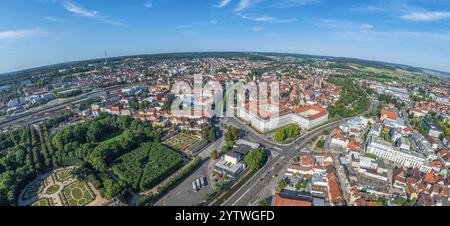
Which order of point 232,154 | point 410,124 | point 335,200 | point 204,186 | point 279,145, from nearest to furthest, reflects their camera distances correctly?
point 335,200, point 204,186, point 232,154, point 279,145, point 410,124

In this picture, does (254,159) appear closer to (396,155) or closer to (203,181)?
(203,181)

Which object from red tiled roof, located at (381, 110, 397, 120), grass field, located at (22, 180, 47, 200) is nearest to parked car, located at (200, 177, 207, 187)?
grass field, located at (22, 180, 47, 200)

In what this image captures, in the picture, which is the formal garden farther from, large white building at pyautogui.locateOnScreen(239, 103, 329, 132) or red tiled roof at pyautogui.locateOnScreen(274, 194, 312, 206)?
large white building at pyautogui.locateOnScreen(239, 103, 329, 132)

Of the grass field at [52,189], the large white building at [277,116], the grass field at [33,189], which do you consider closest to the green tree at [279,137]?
the large white building at [277,116]
